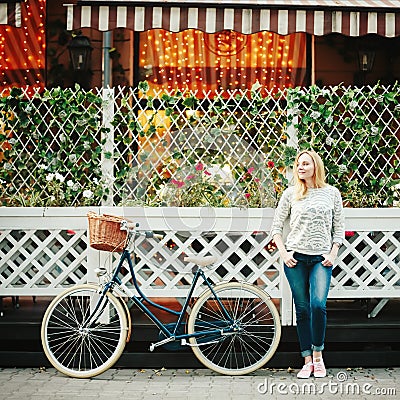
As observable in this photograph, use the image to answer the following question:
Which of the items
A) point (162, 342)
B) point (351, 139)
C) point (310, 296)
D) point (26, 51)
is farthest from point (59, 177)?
Answer: point (26, 51)

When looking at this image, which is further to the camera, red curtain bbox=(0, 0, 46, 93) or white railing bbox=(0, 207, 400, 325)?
red curtain bbox=(0, 0, 46, 93)

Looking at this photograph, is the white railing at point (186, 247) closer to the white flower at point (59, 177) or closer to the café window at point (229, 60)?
the white flower at point (59, 177)

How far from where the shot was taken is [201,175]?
6719 mm

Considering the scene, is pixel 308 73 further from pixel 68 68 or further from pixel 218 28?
pixel 218 28

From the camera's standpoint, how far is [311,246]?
6.05m

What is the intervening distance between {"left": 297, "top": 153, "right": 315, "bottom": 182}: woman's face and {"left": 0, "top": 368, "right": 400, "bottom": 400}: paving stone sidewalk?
5.04ft

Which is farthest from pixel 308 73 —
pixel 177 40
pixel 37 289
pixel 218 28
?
pixel 37 289

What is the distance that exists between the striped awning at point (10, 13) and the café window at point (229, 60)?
13.1 ft

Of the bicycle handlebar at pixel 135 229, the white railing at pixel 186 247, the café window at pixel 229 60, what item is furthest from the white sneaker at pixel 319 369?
the café window at pixel 229 60

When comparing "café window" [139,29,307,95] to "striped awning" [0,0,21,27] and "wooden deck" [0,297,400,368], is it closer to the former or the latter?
"striped awning" [0,0,21,27]

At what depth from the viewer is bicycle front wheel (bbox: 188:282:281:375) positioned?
244 inches

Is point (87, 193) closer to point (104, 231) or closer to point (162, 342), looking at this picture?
point (104, 231)

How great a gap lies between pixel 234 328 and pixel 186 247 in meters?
0.76

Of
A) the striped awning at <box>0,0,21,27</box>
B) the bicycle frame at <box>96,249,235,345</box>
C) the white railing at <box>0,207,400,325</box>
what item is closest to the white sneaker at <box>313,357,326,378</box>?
the white railing at <box>0,207,400,325</box>
